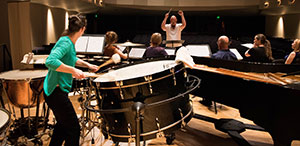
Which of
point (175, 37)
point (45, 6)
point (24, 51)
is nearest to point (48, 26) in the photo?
point (45, 6)

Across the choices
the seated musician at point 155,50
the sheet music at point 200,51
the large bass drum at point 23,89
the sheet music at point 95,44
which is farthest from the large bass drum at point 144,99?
the sheet music at point 95,44

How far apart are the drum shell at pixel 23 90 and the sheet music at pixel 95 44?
2111 mm

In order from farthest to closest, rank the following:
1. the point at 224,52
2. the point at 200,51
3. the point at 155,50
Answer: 1. the point at 200,51
2. the point at 155,50
3. the point at 224,52

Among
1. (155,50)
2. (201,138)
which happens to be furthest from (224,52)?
(201,138)

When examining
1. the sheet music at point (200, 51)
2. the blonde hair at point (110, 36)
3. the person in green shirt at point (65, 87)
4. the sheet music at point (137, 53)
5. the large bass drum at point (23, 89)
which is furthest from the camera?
the sheet music at point (137, 53)

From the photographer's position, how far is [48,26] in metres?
7.06

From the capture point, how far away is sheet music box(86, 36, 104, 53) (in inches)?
187

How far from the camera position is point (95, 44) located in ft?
15.8

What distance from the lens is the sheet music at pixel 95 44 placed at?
15.6 ft

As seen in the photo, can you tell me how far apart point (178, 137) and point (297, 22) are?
8.11 meters

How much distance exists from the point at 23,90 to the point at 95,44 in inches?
92.2

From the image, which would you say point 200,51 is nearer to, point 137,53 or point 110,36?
point 137,53

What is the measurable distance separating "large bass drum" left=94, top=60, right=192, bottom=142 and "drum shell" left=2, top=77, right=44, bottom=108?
46.0 inches

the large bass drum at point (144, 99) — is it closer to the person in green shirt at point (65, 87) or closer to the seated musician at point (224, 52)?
the person in green shirt at point (65, 87)
